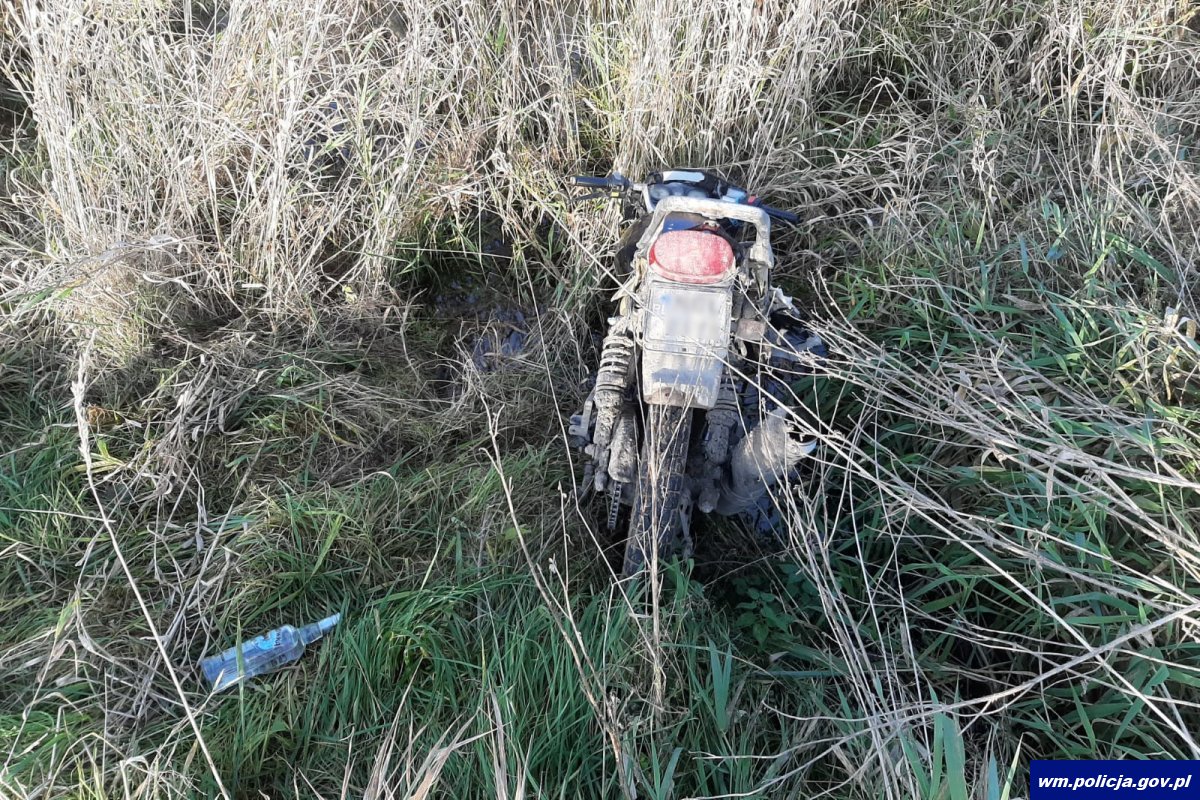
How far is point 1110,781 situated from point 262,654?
1923 millimetres

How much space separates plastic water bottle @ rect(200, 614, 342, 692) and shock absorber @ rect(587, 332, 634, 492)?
81cm

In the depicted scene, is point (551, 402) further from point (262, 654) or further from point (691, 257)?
point (262, 654)

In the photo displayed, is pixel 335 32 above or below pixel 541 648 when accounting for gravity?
above

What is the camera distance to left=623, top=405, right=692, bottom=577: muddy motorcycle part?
1.65 m

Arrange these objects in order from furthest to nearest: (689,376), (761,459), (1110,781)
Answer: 1. (761,459)
2. (689,376)
3. (1110,781)

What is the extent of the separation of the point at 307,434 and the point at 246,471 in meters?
0.22

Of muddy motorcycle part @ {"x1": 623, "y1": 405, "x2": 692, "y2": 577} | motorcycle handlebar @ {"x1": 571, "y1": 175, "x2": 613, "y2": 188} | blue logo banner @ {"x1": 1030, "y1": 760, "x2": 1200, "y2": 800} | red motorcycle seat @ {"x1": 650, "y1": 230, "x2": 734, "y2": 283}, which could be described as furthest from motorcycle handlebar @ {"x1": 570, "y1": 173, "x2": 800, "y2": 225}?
blue logo banner @ {"x1": 1030, "y1": 760, "x2": 1200, "y2": 800}

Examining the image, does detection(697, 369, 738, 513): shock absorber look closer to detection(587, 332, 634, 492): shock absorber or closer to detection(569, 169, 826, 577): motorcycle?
detection(569, 169, 826, 577): motorcycle

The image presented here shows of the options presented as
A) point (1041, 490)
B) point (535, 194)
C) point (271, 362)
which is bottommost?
point (271, 362)

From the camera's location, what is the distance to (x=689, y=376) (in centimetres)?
165

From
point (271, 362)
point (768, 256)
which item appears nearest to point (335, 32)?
point (271, 362)

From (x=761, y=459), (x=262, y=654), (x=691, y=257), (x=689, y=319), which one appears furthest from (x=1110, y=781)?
(x=262, y=654)

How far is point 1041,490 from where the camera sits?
5.39ft

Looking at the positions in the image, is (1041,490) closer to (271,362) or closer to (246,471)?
(246,471)
